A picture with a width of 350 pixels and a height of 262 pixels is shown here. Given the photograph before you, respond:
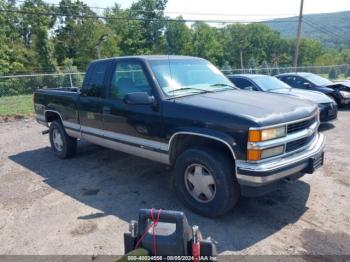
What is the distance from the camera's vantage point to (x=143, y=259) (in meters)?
2.19

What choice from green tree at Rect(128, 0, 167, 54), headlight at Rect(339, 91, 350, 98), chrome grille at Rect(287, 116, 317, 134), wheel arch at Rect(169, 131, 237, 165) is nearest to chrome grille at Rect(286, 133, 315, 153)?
chrome grille at Rect(287, 116, 317, 134)

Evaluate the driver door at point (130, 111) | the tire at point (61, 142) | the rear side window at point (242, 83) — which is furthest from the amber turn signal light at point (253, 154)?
the rear side window at point (242, 83)

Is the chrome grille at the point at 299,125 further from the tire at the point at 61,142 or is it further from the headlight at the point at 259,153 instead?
the tire at the point at 61,142

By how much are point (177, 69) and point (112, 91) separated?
1121 mm

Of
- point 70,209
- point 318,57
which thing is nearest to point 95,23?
point 70,209

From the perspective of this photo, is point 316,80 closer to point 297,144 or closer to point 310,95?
point 310,95

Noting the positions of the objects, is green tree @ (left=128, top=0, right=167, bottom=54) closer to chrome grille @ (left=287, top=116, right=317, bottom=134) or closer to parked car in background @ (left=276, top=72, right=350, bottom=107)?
parked car in background @ (left=276, top=72, right=350, bottom=107)

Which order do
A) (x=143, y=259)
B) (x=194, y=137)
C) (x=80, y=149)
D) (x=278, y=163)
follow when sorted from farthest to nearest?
1. (x=80, y=149)
2. (x=194, y=137)
3. (x=278, y=163)
4. (x=143, y=259)

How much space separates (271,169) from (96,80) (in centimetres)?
337

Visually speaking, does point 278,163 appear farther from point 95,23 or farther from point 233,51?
point 233,51

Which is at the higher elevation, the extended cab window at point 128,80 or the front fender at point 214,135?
the extended cab window at point 128,80

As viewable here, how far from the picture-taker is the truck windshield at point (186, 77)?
4445 mm

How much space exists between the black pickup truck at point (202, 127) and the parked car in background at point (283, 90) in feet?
13.7

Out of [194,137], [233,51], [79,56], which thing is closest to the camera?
[194,137]
